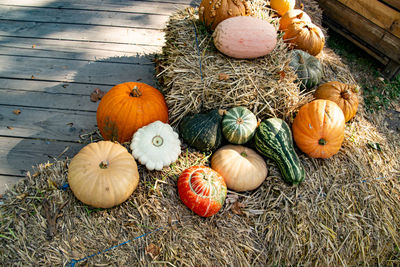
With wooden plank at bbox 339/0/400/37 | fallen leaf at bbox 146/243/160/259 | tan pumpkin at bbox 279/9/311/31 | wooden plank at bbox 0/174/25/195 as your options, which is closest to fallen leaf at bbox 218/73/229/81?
tan pumpkin at bbox 279/9/311/31

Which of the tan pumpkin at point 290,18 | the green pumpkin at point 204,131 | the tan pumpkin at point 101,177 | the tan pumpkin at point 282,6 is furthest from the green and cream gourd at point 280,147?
the tan pumpkin at point 282,6

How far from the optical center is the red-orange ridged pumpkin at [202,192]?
2355 mm

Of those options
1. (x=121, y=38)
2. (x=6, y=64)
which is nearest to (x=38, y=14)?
(x=6, y=64)

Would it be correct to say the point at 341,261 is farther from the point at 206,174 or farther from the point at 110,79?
the point at 110,79

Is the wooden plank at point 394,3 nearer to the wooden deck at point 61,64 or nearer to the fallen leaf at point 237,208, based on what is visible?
the wooden deck at point 61,64

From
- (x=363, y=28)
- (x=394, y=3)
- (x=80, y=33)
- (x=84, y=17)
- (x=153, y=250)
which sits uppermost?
(x=394, y=3)

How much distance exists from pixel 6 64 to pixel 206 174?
3481mm

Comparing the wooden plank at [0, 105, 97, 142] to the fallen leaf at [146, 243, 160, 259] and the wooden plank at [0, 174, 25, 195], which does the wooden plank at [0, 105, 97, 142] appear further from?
the fallen leaf at [146, 243, 160, 259]

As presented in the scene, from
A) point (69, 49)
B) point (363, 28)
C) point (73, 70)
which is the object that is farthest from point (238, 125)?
point (363, 28)

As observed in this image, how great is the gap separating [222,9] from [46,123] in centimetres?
260

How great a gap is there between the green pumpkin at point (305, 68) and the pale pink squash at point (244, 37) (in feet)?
1.59

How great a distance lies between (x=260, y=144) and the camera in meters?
2.80

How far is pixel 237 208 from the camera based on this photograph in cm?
257

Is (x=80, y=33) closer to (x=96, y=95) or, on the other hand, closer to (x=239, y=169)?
Answer: (x=96, y=95)
